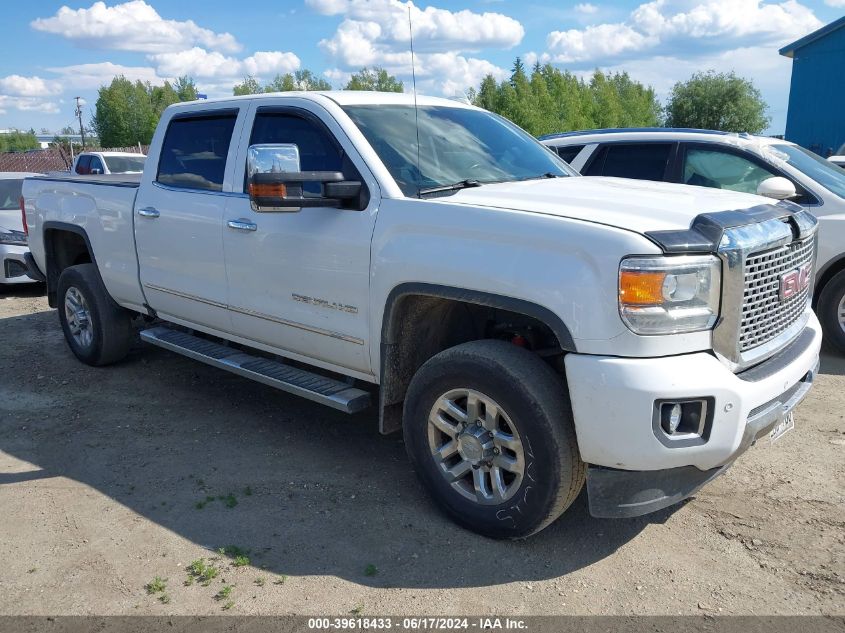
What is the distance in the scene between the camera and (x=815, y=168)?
6582 millimetres

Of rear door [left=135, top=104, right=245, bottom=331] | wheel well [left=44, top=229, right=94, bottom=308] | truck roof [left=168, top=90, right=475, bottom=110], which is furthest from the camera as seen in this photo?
wheel well [left=44, top=229, right=94, bottom=308]

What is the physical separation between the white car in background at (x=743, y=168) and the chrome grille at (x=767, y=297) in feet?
9.55

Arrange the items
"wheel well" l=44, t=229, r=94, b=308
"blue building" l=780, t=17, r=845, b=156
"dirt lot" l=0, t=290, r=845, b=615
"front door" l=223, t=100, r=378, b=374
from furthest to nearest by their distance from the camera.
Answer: "blue building" l=780, t=17, r=845, b=156 < "wheel well" l=44, t=229, r=94, b=308 < "front door" l=223, t=100, r=378, b=374 < "dirt lot" l=0, t=290, r=845, b=615

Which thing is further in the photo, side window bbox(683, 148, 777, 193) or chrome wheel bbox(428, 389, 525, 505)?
side window bbox(683, 148, 777, 193)

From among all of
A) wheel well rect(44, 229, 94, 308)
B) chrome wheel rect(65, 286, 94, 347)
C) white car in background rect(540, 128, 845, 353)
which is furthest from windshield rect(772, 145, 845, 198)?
wheel well rect(44, 229, 94, 308)

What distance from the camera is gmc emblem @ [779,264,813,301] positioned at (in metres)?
3.40

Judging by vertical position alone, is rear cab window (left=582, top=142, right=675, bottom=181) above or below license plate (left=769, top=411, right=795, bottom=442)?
above

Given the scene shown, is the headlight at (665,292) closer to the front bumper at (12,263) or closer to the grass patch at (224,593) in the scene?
the grass patch at (224,593)

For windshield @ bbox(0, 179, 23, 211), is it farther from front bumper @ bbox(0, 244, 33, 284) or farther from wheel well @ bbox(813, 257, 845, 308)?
wheel well @ bbox(813, 257, 845, 308)

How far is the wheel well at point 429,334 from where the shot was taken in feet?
12.1

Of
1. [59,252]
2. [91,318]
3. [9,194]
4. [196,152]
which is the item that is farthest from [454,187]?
[9,194]

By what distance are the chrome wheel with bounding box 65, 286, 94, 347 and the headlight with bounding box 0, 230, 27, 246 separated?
428 cm

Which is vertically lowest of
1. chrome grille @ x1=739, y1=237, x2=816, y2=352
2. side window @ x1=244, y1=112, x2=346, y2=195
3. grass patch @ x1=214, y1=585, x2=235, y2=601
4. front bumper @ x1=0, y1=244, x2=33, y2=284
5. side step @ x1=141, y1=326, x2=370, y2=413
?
grass patch @ x1=214, y1=585, x2=235, y2=601

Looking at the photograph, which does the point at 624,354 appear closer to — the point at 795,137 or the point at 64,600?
the point at 64,600
